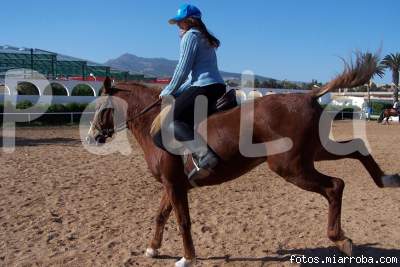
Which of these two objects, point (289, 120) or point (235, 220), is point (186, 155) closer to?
point (289, 120)

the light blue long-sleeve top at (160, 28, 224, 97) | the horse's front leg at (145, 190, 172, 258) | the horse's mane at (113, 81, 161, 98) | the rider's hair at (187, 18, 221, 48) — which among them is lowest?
the horse's front leg at (145, 190, 172, 258)

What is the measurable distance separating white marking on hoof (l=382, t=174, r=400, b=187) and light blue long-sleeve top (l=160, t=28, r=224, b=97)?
200cm

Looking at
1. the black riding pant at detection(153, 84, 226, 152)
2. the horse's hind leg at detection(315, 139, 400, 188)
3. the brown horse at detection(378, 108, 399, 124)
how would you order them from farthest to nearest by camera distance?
the brown horse at detection(378, 108, 399, 124) → the horse's hind leg at detection(315, 139, 400, 188) → the black riding pant at detection(153, 84, 226, 152)

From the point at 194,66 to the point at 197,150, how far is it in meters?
0.86

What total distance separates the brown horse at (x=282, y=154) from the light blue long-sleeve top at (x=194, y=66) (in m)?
0.39

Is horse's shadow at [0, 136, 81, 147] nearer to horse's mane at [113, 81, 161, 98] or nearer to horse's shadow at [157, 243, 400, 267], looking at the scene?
horse's mane at [113, 81, 161, 98]

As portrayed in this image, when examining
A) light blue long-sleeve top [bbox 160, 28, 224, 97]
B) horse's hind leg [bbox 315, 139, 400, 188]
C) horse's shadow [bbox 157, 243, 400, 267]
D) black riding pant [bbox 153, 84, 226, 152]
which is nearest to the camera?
light blue long-sleeve top [bbox 160, 28, 224, 97]

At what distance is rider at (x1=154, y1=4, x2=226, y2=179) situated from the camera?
14.9ft

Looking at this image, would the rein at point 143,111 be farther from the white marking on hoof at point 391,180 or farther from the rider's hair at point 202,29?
the white marking on hoof at point 391,180

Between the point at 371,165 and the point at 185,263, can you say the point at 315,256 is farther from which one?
the point at 185,263

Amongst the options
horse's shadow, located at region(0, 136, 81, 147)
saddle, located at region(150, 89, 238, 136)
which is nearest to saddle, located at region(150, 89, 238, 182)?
saddle, located at region(150, 89, 238, 136)

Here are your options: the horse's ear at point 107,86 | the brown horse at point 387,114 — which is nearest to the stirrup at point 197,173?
the horse's ear at point 107,86

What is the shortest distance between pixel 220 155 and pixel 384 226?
A: 293 centimetres

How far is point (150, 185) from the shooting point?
9.02 m
